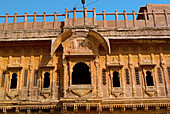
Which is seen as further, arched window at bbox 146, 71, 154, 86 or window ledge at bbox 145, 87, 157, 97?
arched window at bbox 146, 71, 154, 86

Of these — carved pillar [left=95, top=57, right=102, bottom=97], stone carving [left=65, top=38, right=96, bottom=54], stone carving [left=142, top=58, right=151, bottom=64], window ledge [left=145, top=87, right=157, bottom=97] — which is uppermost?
stone carving [left=65, top=38, right=96, bottom=54]

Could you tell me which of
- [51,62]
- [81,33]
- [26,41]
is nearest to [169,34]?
[81,33]

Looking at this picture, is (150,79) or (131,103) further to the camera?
(150,79)

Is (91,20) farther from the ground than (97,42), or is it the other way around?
(91,20)

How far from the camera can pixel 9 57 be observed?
12336 mm

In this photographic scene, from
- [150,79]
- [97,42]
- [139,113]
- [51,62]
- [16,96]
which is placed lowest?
[139,113]

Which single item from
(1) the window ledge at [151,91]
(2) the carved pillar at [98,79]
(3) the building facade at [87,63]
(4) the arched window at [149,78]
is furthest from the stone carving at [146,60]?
(2) the carved pillar at [98,79]

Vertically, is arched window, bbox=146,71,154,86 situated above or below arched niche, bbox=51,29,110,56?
below

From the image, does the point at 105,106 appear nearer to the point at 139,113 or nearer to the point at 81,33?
the point at 139,113

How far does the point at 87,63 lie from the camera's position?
1184 centimetres

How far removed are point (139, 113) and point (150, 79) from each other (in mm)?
2385

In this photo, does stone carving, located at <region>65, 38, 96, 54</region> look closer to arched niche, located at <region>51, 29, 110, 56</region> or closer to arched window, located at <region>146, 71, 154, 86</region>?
arched niche, located at <region>51, 29, 110, 56</region>

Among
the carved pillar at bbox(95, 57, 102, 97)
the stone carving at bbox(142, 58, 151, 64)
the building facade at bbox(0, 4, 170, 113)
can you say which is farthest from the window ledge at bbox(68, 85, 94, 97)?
the stone carving at bbox(142, 58, 151, 64)

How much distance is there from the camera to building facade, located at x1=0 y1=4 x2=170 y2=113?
11.2 meters
